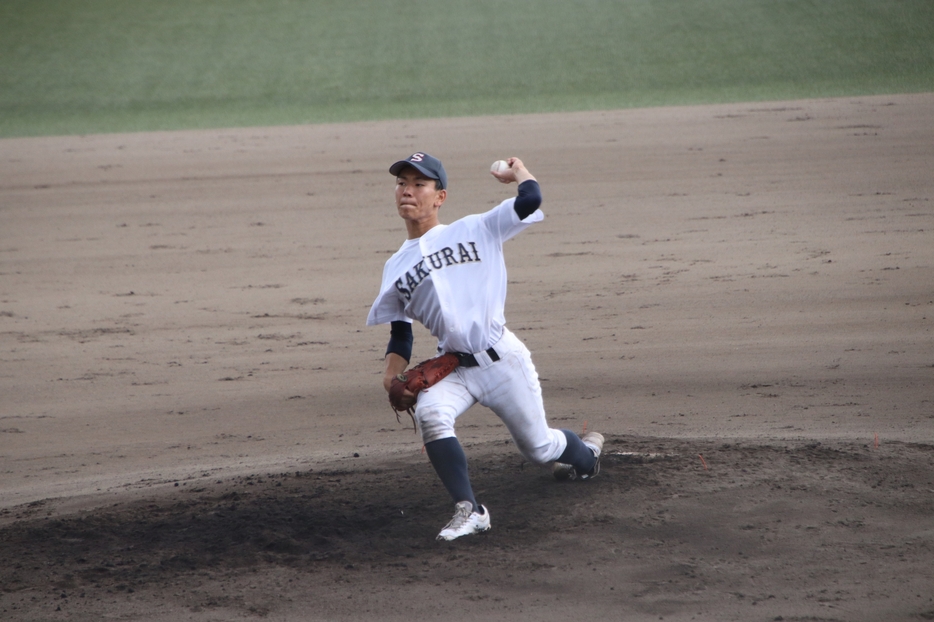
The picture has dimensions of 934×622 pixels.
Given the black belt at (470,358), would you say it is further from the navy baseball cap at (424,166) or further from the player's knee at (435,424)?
the navy baseball cap at (424,166)

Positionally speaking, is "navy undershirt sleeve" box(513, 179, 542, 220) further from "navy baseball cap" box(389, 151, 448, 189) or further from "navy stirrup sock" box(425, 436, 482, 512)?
"navy stirrup sock" box(425, 436, 482, 512)

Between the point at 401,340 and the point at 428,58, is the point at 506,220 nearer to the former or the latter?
the point at 401,340

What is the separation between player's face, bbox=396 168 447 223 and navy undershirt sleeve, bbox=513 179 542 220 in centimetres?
37

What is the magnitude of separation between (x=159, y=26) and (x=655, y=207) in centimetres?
1540

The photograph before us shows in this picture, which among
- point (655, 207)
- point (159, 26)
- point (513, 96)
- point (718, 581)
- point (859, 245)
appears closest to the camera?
point (718, 581)

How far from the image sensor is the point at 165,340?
7398 mm

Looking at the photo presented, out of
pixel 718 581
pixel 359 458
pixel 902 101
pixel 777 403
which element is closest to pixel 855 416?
pixel 777 403

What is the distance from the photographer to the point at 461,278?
3.71 metres

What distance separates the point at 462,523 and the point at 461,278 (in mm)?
934

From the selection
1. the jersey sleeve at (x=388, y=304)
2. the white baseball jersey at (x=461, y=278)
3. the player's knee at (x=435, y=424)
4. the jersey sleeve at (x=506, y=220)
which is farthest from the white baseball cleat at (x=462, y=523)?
the jersey sleeve at (x=506, y=220)

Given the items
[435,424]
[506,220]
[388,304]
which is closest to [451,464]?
[435,424]

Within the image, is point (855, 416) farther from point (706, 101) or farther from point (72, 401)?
point (706, 101)

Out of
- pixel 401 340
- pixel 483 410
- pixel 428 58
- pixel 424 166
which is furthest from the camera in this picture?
pixel 428 58

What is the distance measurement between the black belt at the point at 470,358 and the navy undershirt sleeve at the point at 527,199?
0.54 metres
